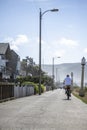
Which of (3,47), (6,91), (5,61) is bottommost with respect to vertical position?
(6,91)

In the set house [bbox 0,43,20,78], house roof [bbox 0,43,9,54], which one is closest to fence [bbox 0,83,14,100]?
house [bbox 0,43,20,78]

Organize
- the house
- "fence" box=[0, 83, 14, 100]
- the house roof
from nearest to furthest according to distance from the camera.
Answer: "fence" box=[0, 83, 14, 100] → the house → the house roof

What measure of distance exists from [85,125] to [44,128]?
1449 mm

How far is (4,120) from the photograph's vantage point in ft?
36.2

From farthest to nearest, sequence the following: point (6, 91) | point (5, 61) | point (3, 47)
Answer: point (3, 47), point (5, 61), point (6, 91)

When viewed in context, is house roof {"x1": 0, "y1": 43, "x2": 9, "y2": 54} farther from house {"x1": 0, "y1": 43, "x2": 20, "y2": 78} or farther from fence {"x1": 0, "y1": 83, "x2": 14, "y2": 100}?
fence {"x1": 0, "y1": 83, "x2": 14, "y2": 100}

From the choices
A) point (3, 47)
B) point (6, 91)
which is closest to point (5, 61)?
point (3, 47)

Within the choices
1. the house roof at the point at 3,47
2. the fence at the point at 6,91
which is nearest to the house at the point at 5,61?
the house roof at the point at 3,47

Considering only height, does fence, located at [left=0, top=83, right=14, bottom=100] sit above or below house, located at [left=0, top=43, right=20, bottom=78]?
below

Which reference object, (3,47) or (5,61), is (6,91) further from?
(3,47)

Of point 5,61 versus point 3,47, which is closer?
point 5,61

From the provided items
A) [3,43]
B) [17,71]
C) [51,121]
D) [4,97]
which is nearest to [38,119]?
[51,121]

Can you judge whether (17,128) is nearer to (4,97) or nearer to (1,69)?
(4,97)

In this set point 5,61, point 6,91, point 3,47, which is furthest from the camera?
point 3,47
